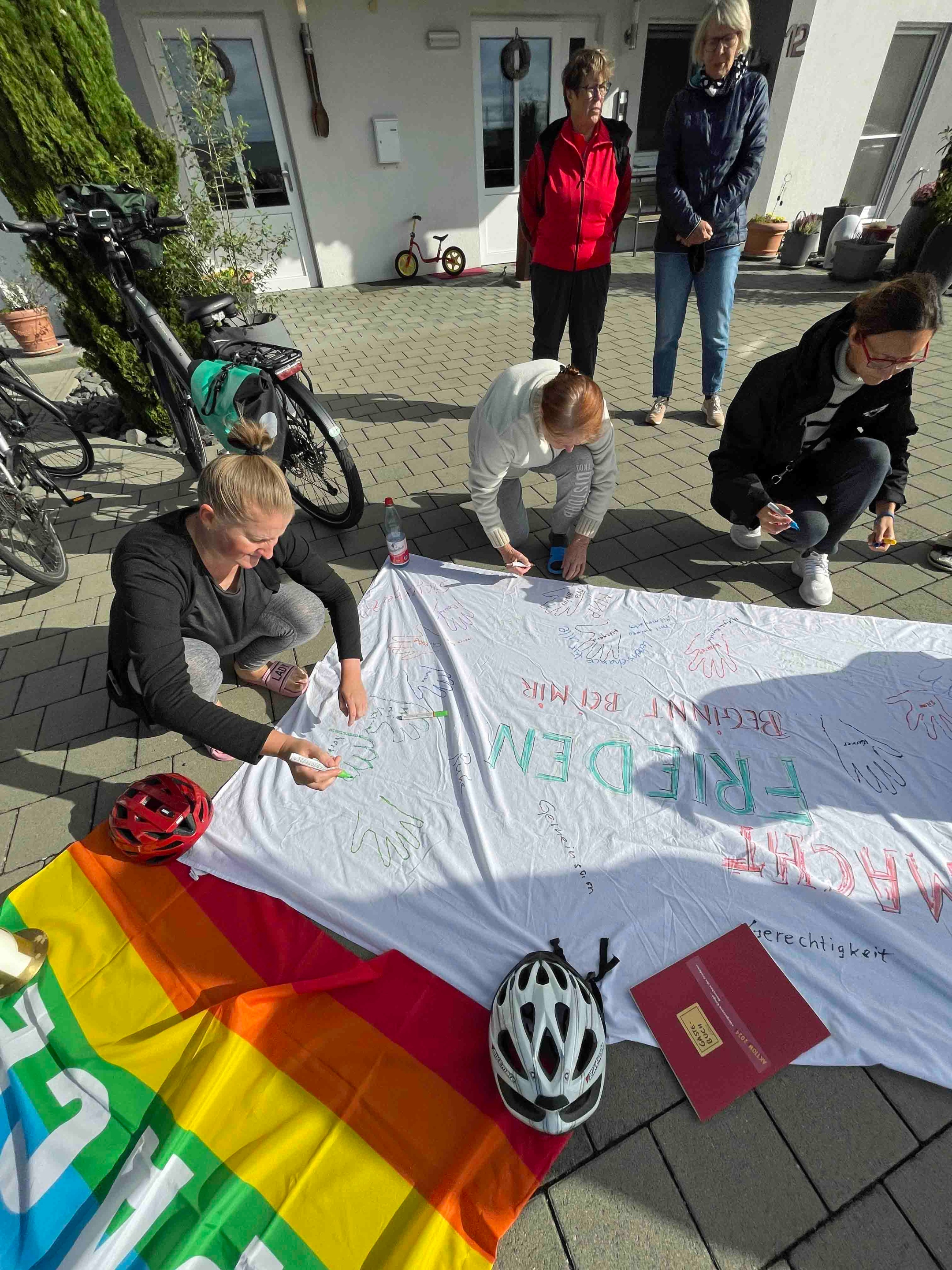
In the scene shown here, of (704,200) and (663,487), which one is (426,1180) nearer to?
(663,487)

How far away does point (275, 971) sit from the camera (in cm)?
181

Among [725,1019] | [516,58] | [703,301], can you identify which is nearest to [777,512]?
[725,1019]

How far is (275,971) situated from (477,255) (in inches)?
417

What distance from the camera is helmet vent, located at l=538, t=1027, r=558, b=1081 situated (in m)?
1.48

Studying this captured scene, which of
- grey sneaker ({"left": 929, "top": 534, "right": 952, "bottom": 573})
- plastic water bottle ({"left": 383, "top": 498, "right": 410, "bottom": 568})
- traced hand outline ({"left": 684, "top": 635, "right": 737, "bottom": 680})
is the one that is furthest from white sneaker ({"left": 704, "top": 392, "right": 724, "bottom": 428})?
plastic water bottle ({"left": 383, "top": 498, "right": 410, "bottom": 568})

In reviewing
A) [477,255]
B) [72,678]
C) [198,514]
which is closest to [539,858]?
[198,514]

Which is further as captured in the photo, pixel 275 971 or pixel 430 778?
pixel 430 778

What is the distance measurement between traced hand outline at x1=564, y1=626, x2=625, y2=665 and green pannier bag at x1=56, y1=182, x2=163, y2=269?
3.38 meters

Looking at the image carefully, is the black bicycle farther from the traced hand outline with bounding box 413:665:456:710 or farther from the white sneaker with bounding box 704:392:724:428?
the white sneaker with bounding box 704:392:724:428

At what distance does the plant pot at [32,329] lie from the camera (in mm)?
6824

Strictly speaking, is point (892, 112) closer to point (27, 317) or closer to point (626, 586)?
point (626, 586)

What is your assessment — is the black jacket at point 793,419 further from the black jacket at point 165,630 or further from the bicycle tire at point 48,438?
the bicycle tire at point 48,438

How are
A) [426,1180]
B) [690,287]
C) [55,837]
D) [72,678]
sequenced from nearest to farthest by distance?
1. [426,1180]
2. [55,837]
3. [72,678]
4. [690,287]

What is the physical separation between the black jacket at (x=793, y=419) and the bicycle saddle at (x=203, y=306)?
3.21 metres
